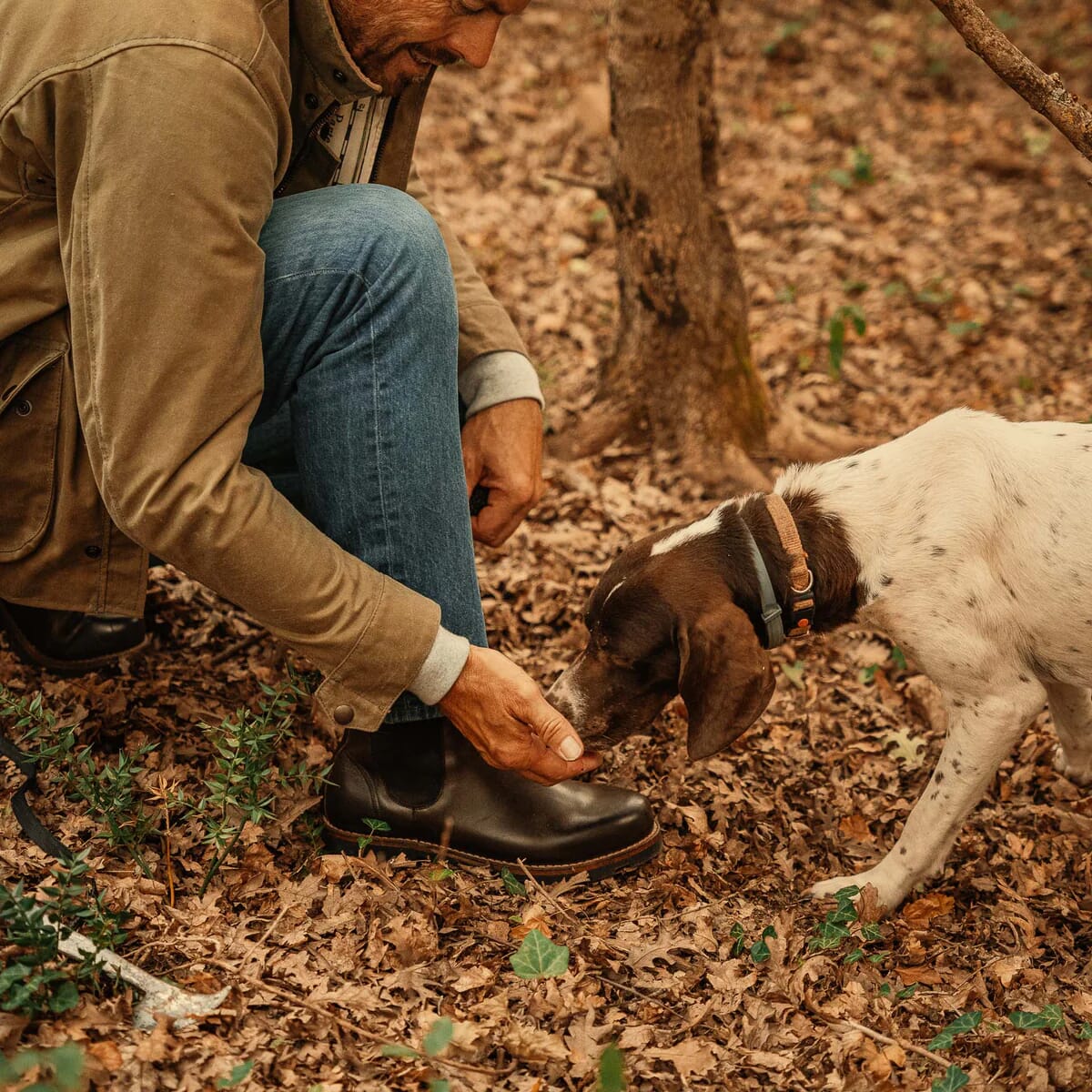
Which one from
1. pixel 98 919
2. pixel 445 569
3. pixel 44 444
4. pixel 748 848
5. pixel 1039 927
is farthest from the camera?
pixel 748 848

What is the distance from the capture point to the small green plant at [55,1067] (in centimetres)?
191

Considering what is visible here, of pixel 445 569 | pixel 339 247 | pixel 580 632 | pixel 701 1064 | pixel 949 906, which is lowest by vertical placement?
pixel 580 632

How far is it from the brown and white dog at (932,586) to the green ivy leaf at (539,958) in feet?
2.60

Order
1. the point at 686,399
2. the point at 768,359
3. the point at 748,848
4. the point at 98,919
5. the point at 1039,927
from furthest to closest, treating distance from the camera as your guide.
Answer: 1. the point at 768,359
2. the point at 686,399
3. the point at 748,848
4. the point at 1039,927
5. the point at 98,919

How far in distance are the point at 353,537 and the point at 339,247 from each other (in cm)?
70

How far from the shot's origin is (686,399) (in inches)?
198

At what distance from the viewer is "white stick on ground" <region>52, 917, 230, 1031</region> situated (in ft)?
7.89

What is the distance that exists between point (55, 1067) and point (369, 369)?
159cm

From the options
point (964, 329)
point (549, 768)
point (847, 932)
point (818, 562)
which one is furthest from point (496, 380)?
point (964, 329)

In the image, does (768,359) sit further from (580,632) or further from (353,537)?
(353,537)

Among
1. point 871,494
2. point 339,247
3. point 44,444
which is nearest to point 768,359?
point 871,494

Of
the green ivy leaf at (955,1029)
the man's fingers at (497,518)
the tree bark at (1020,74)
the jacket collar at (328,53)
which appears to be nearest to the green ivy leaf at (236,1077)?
the green ivy leaf at (955,1029)

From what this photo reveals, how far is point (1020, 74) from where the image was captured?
123 inches

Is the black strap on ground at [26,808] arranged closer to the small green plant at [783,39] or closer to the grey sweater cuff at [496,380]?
the grey sweater cuff at [496,380]
